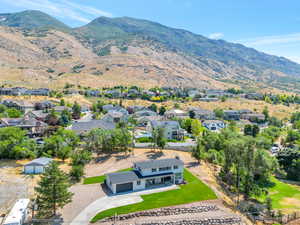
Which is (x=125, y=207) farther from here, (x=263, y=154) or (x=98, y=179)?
(x=263, y=154)

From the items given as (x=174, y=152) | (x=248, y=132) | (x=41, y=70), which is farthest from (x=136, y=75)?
(x=174, y=152)

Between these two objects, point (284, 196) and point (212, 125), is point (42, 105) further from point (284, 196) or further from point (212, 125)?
point (284, 196)

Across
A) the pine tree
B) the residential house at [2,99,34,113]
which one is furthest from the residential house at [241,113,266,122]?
the pine tree

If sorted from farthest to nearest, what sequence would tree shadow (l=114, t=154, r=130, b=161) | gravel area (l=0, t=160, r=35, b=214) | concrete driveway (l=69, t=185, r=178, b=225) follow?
tree shadow (l=114, t=154, r=130, b=161), gravel area (l=0, t=160, r=35, b=214), concrete driveway (l=69, t=185, r=178, b=225)

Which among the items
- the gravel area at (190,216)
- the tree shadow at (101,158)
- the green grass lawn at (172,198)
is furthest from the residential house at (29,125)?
the gravel area at (190,216)

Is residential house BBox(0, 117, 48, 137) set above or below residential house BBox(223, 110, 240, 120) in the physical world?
below

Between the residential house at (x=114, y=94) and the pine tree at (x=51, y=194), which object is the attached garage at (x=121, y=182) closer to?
the pine tree at (x=51, y=194)

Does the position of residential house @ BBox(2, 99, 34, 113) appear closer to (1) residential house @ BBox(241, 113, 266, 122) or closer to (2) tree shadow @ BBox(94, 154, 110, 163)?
(2) tree shadow @ BBox(94, 154, 110, 163)
